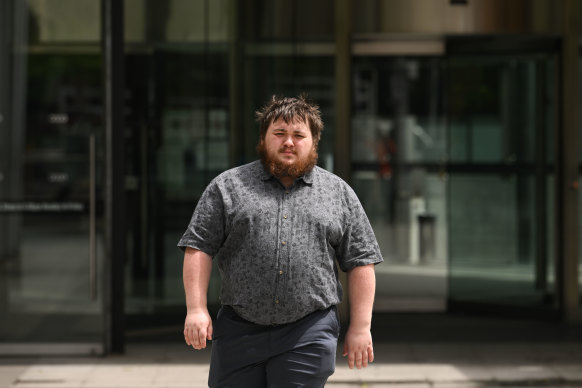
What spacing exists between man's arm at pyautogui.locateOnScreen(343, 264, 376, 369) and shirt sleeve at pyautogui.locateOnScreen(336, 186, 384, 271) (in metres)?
0.03

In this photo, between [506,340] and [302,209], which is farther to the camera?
[506,340]

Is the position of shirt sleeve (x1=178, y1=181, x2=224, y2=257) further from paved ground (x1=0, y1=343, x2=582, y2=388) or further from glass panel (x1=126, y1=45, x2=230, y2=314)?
glass panel (x1=126, y1=45, x2=230, y2=314)

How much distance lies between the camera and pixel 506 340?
7.87m

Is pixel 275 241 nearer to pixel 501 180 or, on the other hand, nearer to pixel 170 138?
pixel 170 138

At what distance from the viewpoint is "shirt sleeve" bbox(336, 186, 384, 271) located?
3818 mm

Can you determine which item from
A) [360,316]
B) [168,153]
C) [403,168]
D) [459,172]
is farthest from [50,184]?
[360,316]

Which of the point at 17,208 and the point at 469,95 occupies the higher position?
the point at 469,95

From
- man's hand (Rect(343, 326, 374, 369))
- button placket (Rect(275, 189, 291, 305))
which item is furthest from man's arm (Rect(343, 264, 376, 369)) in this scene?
button placket (Rect(275, 189, 291, 305))

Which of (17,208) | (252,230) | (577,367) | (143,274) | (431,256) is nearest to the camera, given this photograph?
(252,230)

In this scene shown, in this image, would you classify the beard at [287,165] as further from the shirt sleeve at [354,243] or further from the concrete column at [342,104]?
the concrete column at [342,104]

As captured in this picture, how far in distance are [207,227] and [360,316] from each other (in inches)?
25.2

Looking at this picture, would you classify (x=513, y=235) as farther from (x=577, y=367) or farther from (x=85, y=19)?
(x=85, y=19)

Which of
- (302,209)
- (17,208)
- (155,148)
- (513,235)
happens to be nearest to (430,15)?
(513,235)

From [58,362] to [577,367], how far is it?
3514mm
